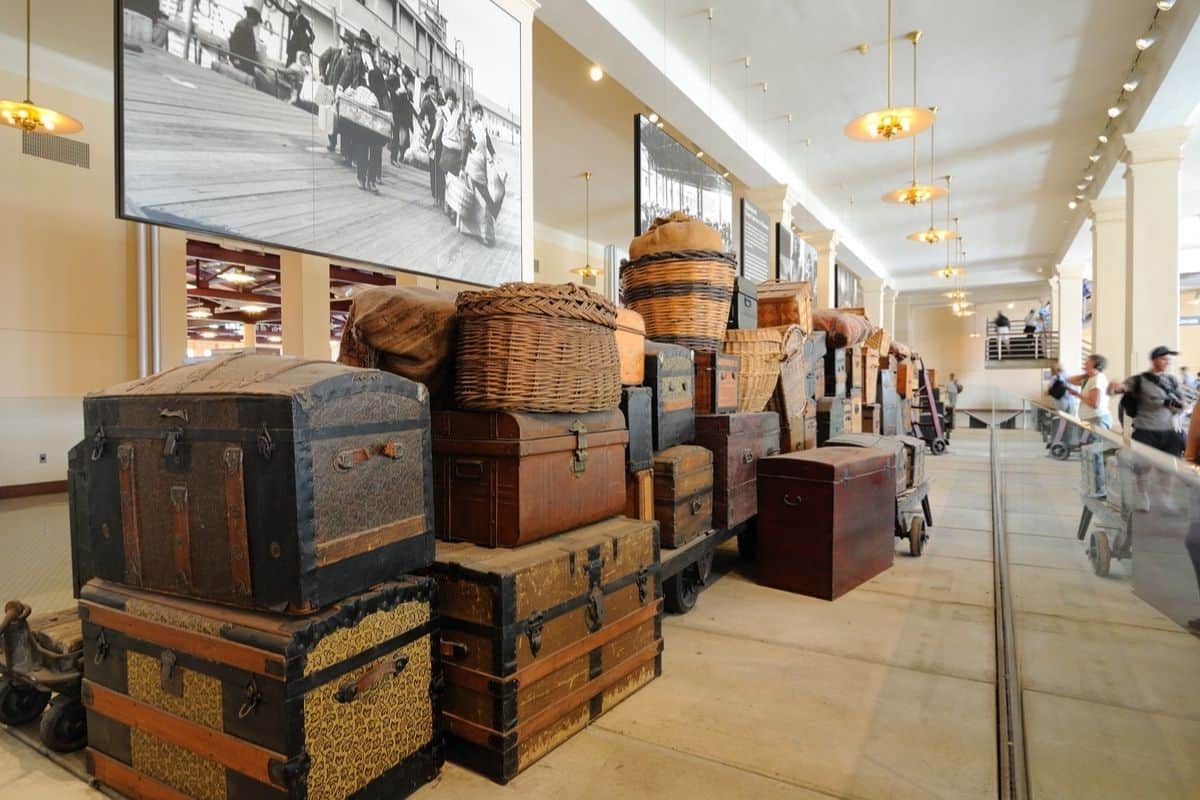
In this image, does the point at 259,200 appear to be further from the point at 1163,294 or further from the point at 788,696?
the point at 1163,294

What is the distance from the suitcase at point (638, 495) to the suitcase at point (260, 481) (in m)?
1.06

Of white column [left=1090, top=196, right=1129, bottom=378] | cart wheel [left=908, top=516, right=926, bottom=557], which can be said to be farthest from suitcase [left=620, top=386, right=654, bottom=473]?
white column [left=1090, top=196, right=1129, bottom=378]

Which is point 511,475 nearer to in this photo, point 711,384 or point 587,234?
point 711,384

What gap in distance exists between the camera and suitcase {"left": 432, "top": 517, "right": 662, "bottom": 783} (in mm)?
1625

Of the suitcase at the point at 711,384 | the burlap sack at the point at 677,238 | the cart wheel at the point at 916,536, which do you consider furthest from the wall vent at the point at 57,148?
the cart wheel at the point at 916,536

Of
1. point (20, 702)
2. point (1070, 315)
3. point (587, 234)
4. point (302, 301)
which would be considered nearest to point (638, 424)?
point (20, 702)

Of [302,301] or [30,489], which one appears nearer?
[30,489]

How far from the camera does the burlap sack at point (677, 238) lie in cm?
337

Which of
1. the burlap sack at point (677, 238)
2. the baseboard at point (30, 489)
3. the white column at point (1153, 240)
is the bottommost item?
the baseboard at point (30, 489)

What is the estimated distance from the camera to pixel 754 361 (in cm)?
363

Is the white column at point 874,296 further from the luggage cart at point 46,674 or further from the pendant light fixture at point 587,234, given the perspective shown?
the luggage cart at point 46,674

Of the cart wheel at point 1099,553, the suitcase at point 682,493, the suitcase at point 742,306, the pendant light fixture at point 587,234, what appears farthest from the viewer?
the pendant light fixture at point 587,234

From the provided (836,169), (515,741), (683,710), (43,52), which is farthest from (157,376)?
(836,169)

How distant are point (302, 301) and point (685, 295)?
5586 mm
